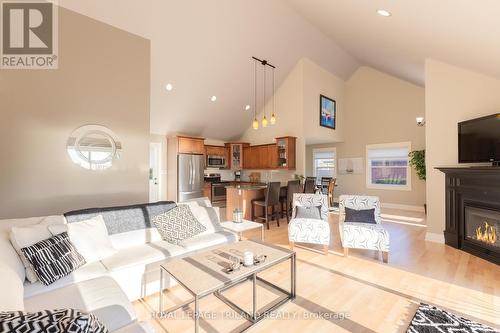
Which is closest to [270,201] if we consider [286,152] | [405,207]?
[286,152]

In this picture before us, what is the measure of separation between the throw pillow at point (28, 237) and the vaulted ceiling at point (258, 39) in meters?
3.21

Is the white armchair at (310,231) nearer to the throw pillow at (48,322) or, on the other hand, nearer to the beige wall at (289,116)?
the throw pillow at (48,322)

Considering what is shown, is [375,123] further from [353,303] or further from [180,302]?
[180,302]

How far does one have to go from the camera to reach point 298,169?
683 centimetres

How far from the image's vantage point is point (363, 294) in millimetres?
Result: 2346

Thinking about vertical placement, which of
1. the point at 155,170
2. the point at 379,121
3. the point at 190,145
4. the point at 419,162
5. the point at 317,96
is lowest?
the point at 155,170

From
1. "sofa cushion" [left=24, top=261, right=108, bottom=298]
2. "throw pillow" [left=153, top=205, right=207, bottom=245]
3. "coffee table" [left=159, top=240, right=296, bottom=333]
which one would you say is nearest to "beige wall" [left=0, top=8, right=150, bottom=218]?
"throw pillow" [left=153, top=205, right=207, bottom=245]

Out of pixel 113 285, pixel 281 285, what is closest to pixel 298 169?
pixel 281 285

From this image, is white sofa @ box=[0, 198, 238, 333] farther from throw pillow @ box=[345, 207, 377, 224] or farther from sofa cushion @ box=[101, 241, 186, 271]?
throw pillow @ box=[345, 207, 377, 224]

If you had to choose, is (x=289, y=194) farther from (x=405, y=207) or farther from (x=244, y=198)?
(x=405, y=207)

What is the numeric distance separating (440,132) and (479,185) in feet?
3.49

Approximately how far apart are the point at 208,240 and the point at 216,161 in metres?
5.20

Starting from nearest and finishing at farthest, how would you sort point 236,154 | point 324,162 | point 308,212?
1. point 308,212
2. point 236,154
3. point 324,162

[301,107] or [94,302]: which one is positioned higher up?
[301,107]
